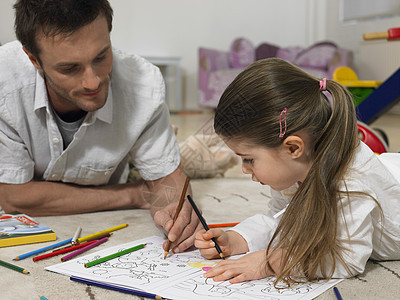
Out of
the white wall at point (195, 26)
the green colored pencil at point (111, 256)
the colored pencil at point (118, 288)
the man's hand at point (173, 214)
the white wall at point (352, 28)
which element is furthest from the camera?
the white wall at point (195, 26)

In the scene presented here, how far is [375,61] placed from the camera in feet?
15.6

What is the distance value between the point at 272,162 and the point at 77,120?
27.9 inches

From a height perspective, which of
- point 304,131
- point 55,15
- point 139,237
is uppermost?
point 55,15

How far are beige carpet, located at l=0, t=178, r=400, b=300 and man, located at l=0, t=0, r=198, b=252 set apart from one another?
0.08 m

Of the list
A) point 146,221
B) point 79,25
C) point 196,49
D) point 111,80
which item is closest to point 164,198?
point 146,221

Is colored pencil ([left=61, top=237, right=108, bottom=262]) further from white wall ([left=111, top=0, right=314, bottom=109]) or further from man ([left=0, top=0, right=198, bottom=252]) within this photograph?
white wall ([left=111, top=0, right=314, bottom=109])

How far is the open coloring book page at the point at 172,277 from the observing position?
0.86 m

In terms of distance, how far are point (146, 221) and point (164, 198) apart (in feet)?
0.33

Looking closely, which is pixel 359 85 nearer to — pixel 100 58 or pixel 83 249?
pixel 100 58

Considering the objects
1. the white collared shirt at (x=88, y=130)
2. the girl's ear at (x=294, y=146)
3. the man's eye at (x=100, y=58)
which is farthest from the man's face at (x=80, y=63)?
the girl's ear at (x=294, y=146)

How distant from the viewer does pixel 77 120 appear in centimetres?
144

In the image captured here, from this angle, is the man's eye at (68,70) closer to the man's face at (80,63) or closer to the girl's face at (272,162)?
the man's face at (80,63)

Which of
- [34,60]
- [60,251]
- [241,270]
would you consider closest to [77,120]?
[34,60]

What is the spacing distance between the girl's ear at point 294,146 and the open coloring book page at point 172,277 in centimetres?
24
